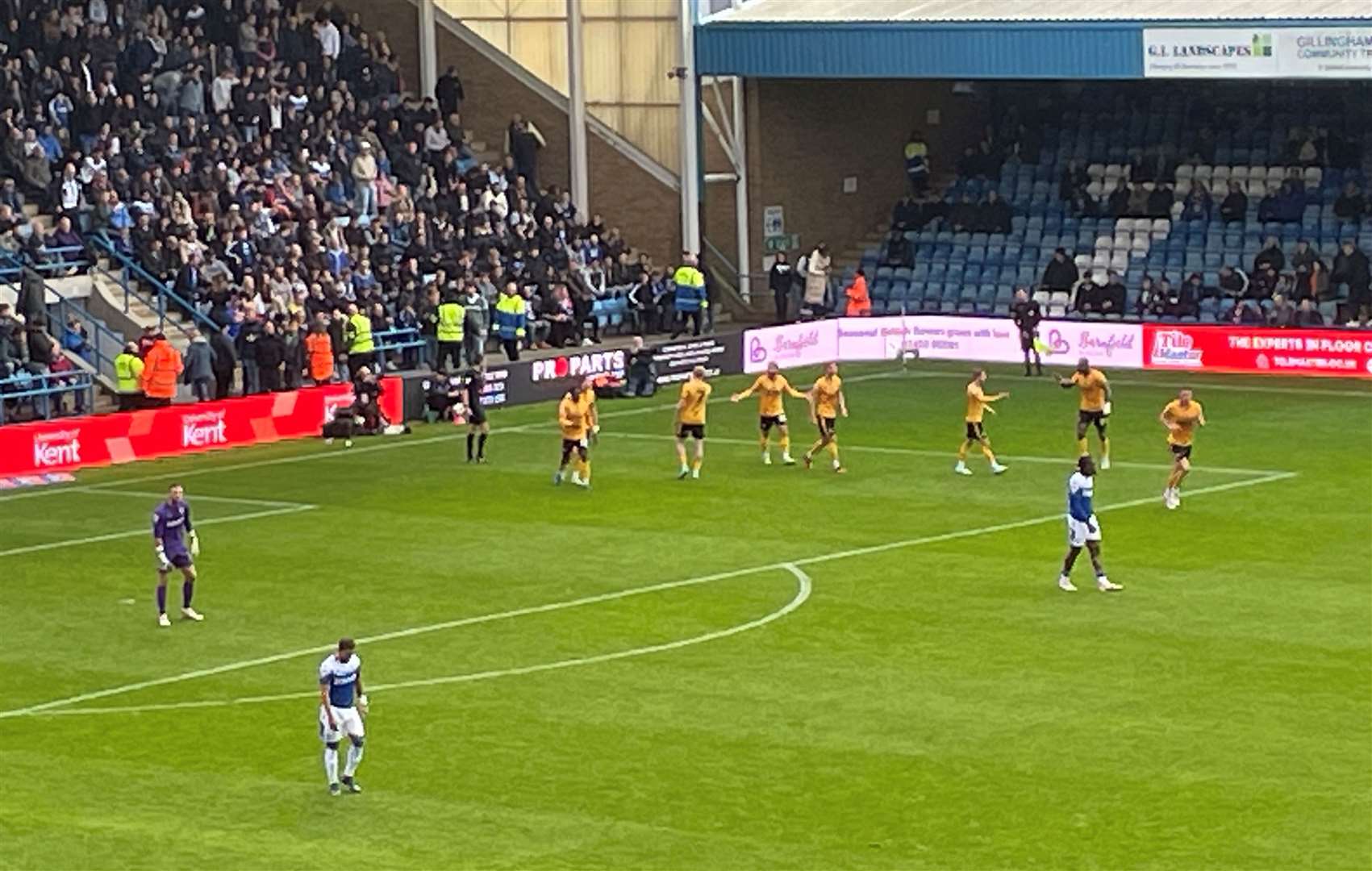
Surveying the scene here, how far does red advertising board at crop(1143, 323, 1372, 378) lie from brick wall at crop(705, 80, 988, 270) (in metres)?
12.0

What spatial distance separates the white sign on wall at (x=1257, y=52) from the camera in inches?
2357

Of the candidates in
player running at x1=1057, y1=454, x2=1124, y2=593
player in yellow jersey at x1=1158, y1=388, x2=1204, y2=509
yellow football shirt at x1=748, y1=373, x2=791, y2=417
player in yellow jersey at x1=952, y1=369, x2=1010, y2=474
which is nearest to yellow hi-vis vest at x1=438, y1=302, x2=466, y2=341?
yellow football shirt at x1=748, y1=373, x2=791, y2=417

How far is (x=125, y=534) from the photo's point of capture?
4250 centimetres

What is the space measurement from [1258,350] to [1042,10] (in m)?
9.79

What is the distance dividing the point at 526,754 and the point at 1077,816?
564 cm

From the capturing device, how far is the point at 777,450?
50062 millimetres

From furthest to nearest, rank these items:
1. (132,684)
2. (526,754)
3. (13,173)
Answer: (13,173), (132,684), (526,754)

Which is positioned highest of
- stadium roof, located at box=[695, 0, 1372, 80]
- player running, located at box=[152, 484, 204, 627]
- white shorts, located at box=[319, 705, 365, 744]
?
stadium roof, located at box=[695, 0, 1372, 80]

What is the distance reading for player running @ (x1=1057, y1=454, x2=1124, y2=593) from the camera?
119 ft

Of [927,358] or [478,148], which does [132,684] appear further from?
[478,148]

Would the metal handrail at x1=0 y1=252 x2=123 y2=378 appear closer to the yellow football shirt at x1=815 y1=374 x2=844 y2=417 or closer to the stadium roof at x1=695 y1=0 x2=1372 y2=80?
the yellow football shirt at x1=815 y1=374 x2=844 y2=417

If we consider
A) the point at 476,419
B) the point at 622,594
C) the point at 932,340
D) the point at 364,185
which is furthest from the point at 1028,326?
the point at 622,594

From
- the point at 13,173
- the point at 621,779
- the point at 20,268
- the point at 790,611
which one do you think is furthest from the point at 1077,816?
the point at 13,173

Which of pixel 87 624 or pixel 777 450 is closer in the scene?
pixel 87 624
